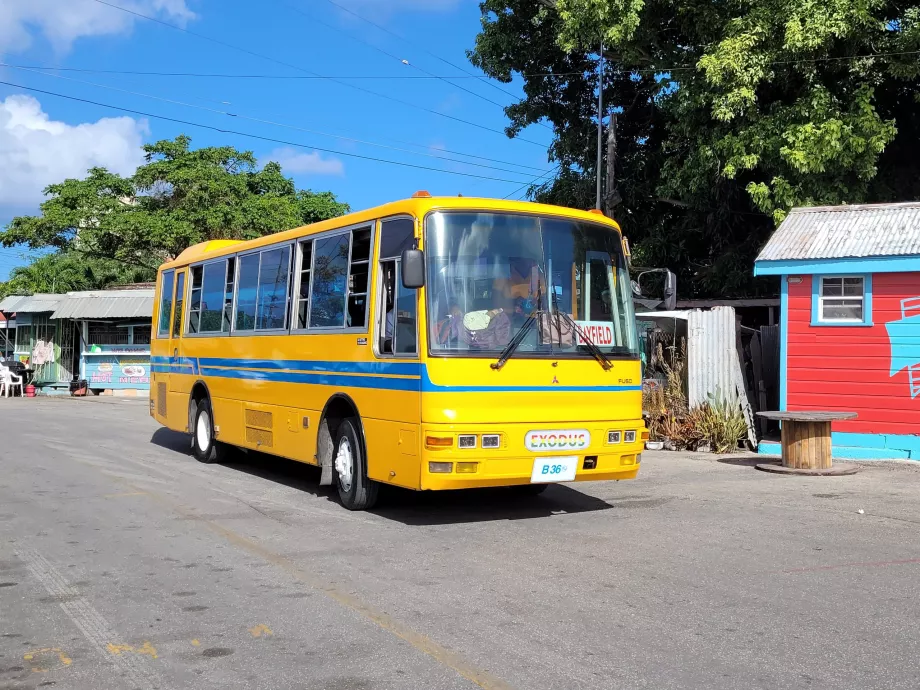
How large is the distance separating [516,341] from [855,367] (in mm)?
8053

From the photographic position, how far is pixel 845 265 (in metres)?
14.2

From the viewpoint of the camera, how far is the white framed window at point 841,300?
47.1 ft

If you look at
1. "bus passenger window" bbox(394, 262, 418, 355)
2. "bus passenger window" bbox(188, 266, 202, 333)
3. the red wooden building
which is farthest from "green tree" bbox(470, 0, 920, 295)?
"bus passenger window" bbox(394, 262, 418, 355)

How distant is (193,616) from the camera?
226 inches

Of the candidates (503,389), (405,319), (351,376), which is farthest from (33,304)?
(503,389)

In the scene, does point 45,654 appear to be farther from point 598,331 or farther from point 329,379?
point 598,331

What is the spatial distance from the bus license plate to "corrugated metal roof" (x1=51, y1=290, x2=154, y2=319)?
25.1 meters

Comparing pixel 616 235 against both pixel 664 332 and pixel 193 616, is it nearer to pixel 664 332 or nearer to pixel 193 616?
pixel 193 616

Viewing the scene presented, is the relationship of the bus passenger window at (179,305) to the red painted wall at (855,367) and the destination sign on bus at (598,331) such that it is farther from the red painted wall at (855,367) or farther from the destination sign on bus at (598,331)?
the red painted wall at (855,367)

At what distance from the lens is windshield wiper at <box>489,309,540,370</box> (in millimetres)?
8352

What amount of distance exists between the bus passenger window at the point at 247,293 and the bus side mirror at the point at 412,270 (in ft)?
14.3

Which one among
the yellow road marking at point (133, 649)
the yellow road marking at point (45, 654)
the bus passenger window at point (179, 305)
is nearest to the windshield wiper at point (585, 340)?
the yellow road marking at point (133, 649)

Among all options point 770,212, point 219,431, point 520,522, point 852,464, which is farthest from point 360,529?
point 770,212

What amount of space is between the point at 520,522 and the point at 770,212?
44.2ft
